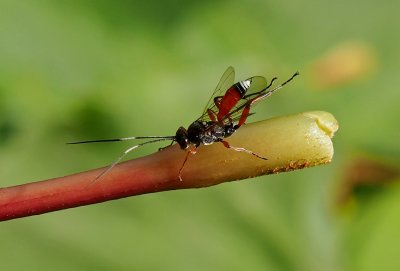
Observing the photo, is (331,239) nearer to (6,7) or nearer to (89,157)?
(89,157)

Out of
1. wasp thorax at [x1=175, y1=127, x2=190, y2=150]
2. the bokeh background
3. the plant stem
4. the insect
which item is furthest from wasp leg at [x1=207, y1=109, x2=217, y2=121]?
the bokeh background

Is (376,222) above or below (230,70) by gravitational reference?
below

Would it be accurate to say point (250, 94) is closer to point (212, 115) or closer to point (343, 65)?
point (212, 115)

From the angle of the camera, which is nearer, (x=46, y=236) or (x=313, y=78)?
(x=46, y=236)

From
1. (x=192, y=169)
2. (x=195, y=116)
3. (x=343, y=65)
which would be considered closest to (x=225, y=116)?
(x=192, y=169)

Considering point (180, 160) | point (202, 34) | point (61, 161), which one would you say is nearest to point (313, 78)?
point (202, 34)

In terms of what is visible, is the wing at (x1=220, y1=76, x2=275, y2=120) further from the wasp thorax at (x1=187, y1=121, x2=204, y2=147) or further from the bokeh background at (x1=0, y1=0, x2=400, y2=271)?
the bokeh background at (x1=0, y1=0, x2=400, y2=271)

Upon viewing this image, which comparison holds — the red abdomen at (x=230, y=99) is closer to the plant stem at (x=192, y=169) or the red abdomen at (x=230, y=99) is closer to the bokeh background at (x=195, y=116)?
the plant stem at (x=192, y=169)
